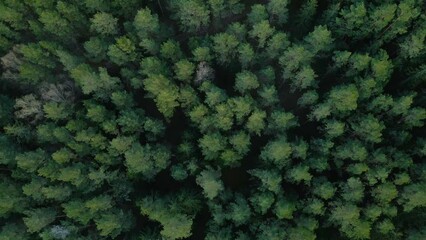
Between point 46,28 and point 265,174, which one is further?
point 46,28

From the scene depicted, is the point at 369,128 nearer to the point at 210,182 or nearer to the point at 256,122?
the point at 256,122

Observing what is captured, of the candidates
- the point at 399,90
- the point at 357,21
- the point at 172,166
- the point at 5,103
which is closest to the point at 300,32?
the point at 357,21

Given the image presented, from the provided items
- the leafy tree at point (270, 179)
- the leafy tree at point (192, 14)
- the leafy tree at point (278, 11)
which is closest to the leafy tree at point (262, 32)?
the leafy tree at point (278, 11)

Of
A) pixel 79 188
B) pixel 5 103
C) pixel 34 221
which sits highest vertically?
pixel 5 103

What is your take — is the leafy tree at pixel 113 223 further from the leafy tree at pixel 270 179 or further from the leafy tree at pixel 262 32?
the leafy tree at pixel 262 32

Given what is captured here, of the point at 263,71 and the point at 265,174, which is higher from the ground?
the point at 263,71

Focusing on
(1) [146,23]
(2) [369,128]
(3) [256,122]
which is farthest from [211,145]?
(2) [369,128]

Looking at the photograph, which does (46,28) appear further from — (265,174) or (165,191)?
(265,174)

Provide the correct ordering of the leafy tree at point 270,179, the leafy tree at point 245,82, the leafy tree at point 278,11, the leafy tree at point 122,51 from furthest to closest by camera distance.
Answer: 1. the leafy tree at point 122,51
2. the leafy tree at point 278,11
3. the leafy tree at point 245,82
4. the leafy tree at point 270,179
